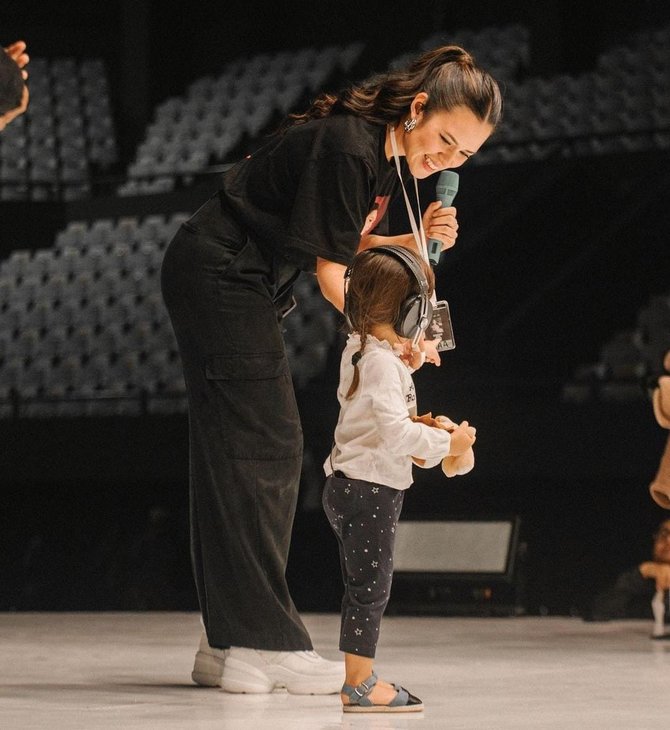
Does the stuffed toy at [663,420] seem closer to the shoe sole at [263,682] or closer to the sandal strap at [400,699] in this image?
the shoe sole at [263,682]

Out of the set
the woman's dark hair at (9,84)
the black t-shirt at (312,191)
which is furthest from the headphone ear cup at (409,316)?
the woman's dark hair at (9,84)

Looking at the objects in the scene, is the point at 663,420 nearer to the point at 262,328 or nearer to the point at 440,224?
the point at 440,224

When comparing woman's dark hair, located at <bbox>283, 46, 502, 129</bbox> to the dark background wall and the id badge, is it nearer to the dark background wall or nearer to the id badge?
the id badge

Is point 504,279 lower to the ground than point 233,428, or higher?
lower

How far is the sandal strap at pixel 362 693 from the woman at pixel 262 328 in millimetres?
231

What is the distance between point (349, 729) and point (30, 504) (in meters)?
5.55

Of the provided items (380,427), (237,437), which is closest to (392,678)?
(237,437)

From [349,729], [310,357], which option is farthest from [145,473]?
[349,729]

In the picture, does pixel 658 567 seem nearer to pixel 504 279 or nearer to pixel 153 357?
pixel 504 279

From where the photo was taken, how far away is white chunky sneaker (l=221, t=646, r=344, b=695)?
2.96m

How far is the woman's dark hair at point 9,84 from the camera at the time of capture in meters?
2.70

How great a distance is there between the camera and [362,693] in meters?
2.74

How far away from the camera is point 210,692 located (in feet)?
10.0

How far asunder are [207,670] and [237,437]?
21.0 inches
